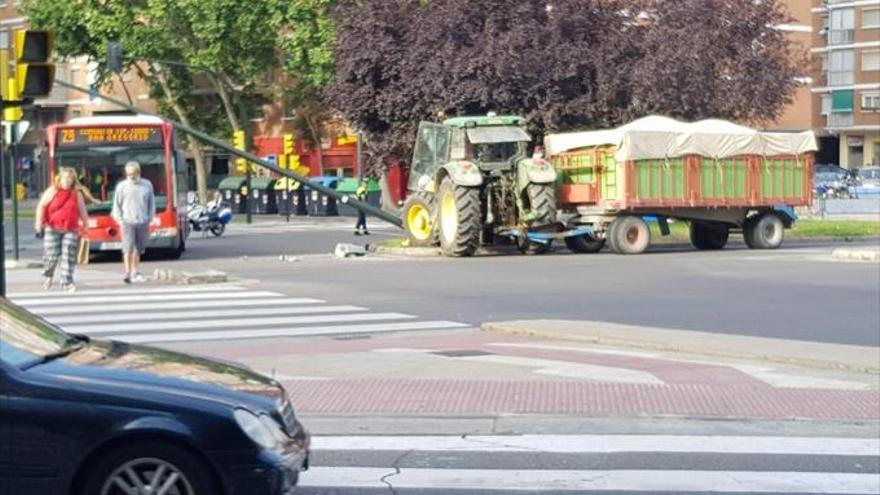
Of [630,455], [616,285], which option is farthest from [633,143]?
[630,455]

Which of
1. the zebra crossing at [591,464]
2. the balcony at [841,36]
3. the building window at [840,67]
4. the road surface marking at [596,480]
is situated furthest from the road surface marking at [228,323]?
the building window at [840,67]

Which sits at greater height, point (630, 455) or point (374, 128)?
point (374, 128)

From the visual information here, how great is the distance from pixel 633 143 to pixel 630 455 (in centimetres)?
2229

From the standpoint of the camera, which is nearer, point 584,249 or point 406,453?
point 406,453

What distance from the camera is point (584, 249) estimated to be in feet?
109

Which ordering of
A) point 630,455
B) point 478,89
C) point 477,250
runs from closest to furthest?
point 630,455
point 477,250
point 478,89

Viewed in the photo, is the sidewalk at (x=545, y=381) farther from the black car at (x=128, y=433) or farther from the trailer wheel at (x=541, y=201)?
the trailer wheel at (x=541, y=201)

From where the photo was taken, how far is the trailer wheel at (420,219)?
32812 mm

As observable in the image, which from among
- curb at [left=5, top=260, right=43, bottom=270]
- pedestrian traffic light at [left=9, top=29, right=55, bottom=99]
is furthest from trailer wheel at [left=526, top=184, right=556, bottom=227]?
pedestrian traffic light at [left=9, top=29, right=55, bottom=99]

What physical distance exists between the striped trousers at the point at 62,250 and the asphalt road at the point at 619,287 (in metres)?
3.02

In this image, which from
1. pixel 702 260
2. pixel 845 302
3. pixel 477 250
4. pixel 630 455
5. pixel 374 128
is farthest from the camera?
pixel 374 128

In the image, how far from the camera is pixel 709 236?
34844mm

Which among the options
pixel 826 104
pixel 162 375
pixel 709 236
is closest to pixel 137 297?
pixel 162 375

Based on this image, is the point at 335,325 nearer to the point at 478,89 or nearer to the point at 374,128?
the point at 478,89
